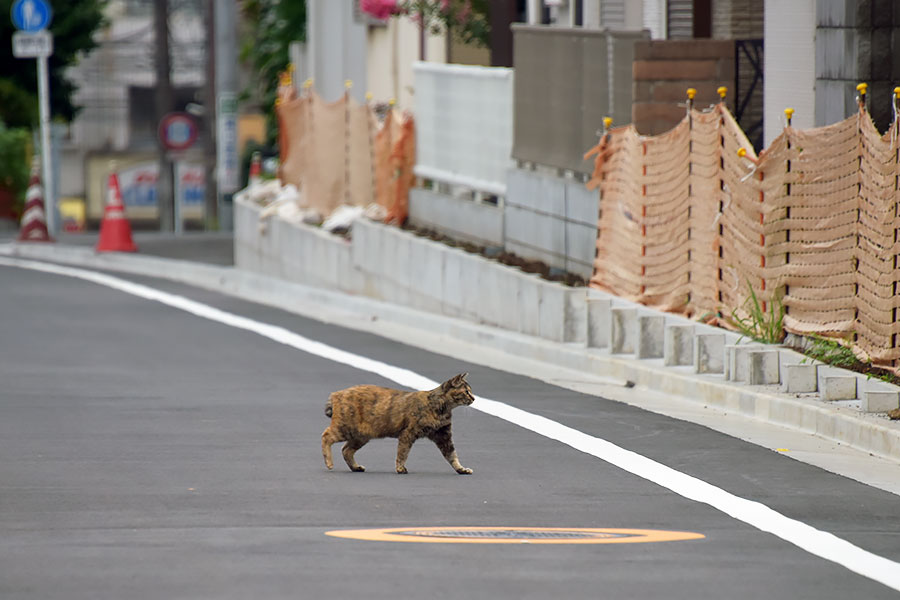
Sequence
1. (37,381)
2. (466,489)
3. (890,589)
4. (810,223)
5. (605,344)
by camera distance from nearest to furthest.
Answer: (890,589) → (466,489) → (810,223) → (37,381) → (605,344)

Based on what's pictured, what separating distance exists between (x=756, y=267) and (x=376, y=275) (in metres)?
8.38

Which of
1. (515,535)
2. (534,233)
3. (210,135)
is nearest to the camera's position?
(515,535)

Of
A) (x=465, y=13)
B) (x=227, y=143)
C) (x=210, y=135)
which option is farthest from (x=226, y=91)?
(x=210, y=135)

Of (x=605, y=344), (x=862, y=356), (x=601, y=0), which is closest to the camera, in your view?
(x=862, y=356)

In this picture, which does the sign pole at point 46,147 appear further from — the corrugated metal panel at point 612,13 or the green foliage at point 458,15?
the corrugated metal panel at point 612,13

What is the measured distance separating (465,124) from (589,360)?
6.95m

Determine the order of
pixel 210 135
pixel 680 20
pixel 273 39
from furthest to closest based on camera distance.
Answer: pixel 210 135 → pixel 273 39 → pixel 680 20

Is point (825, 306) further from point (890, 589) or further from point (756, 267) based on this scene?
point (890, 589)

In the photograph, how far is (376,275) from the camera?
22.1 meters

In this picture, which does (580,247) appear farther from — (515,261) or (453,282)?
(453,282)

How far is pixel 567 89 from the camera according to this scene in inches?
739

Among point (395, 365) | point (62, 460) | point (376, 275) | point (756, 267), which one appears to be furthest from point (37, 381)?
point (376, 275)

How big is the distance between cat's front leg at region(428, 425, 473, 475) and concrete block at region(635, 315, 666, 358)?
4.85m

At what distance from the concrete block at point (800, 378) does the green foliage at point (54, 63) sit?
131 ft
